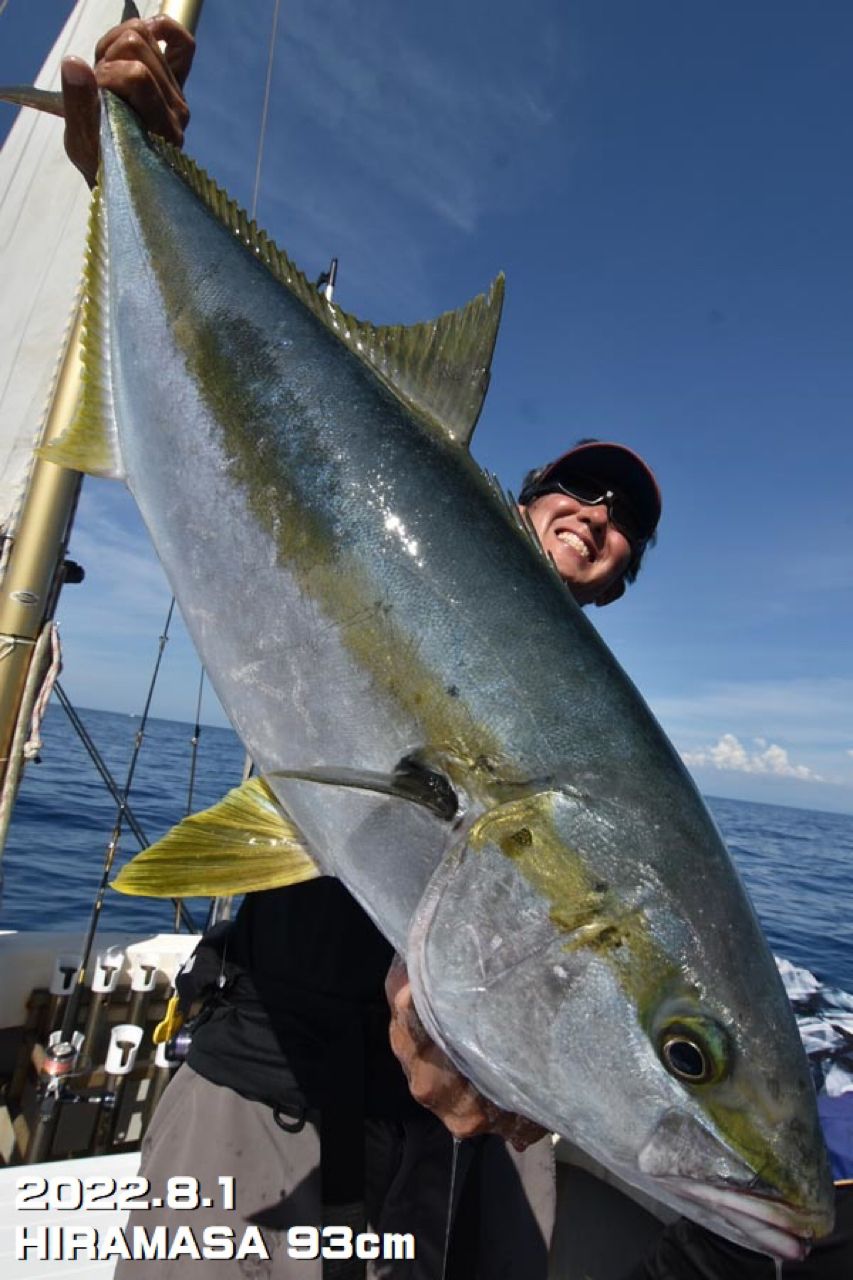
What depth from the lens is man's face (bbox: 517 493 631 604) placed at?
3.05m

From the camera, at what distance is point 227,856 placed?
149cm

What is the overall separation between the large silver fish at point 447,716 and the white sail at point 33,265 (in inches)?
93.3

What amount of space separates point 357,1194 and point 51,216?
20.0ft

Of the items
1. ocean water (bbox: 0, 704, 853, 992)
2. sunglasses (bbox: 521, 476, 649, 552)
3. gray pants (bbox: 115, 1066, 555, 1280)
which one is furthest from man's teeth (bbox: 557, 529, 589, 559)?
ocean water (bbox: 0, 704, 853, 992)

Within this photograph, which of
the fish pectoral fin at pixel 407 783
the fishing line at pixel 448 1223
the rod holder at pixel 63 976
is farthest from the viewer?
the rod holder at pixel 63 976

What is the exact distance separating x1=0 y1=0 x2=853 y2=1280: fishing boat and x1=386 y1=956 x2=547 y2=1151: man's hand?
2.00 meters

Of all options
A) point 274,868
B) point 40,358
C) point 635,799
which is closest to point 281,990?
point 274,868

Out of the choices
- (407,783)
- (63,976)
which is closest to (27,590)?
(63,976)

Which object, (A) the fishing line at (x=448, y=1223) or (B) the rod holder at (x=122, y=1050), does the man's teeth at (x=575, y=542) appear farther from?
(B) the rod holder at (x=122, y=1050)

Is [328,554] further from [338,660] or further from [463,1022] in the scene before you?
[463,1022]

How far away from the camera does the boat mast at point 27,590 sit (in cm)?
334

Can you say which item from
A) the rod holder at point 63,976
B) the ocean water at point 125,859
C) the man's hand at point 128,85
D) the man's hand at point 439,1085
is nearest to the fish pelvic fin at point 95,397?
the man's hand at point 128,85

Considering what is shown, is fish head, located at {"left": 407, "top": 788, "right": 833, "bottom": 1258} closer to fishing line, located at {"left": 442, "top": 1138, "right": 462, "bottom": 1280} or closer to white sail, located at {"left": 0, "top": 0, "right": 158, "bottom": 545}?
fishing line, located at {"left": 442, "top": 1138, "right": 462, "bottom": 1280}

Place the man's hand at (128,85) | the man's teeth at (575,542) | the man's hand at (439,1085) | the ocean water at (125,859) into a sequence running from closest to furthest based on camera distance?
the man's hand at (439,1085)
the man's hand at (128,85)
the man's teeth at (575,542)
the ocean water at (125,859)
